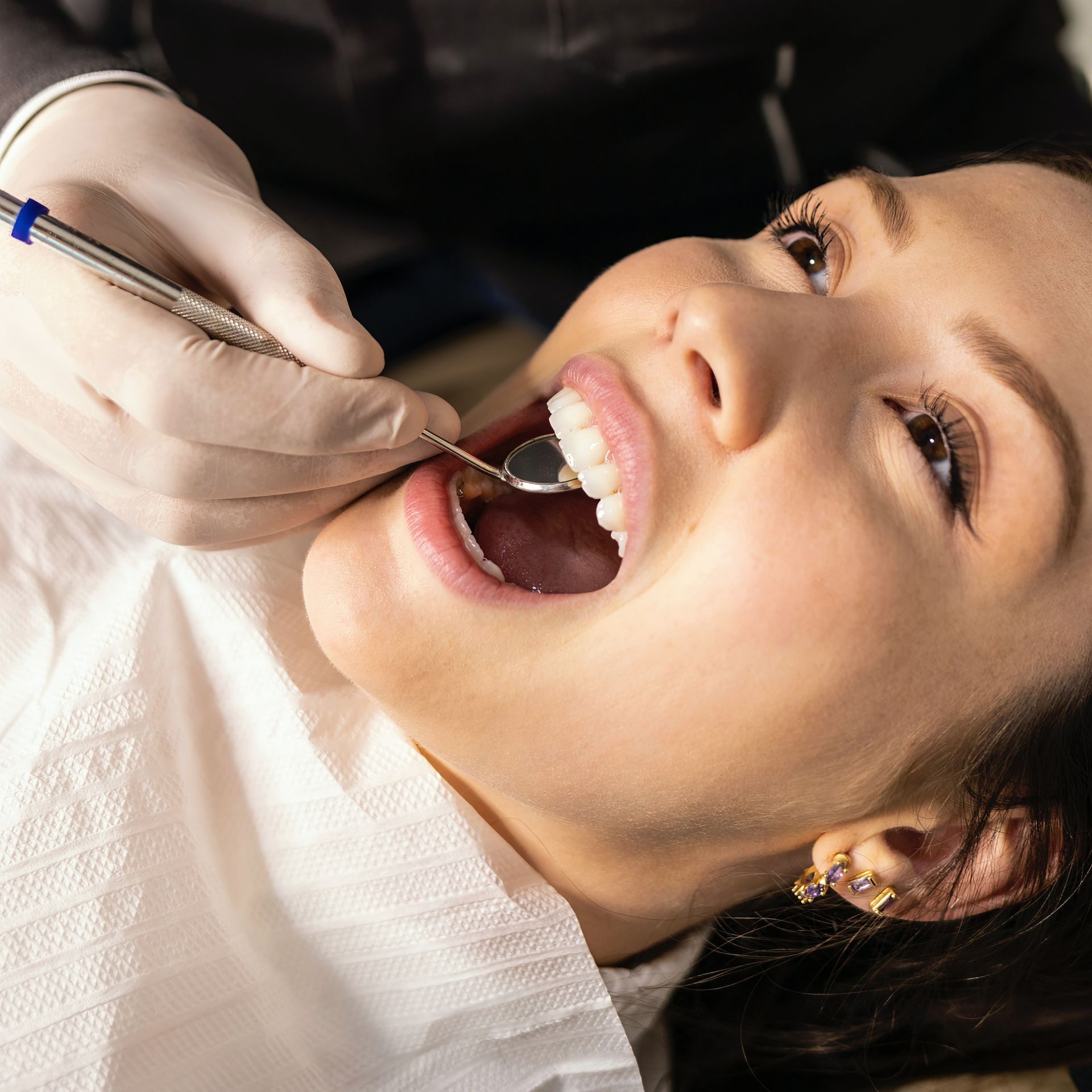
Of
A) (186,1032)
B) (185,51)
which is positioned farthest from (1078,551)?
(185,51)

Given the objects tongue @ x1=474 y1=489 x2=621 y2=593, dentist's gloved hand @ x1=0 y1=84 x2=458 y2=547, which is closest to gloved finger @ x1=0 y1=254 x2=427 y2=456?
dentist's gloved hand @ x1=0 y1=84 x2=458 y2=547

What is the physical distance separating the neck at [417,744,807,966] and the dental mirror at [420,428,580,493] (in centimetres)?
34

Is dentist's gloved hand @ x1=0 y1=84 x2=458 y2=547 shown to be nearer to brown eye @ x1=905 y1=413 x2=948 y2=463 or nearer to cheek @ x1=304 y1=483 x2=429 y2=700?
cheek @ x1=304 y1=483 x2=429 y2=700

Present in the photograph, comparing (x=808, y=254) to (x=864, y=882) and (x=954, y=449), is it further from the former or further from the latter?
(x=864, y=882)

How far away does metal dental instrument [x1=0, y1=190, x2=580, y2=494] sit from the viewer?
30.0 inches

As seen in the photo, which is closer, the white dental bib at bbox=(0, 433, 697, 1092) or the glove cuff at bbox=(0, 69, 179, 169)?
the white dental bib at bbox=(0, 433, 697, 1092)

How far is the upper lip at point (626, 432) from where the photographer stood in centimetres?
87

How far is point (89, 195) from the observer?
954mm

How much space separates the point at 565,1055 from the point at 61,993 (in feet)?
1.92

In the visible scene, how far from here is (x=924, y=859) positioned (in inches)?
40.9

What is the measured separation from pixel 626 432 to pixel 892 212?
1.27 ft

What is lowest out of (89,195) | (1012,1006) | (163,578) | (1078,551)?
(1012,1006)

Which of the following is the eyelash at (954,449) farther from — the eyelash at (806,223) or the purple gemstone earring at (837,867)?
the purple gemstone earring at (837,867)

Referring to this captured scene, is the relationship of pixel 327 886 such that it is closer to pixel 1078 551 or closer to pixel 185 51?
pixel 1078 551
